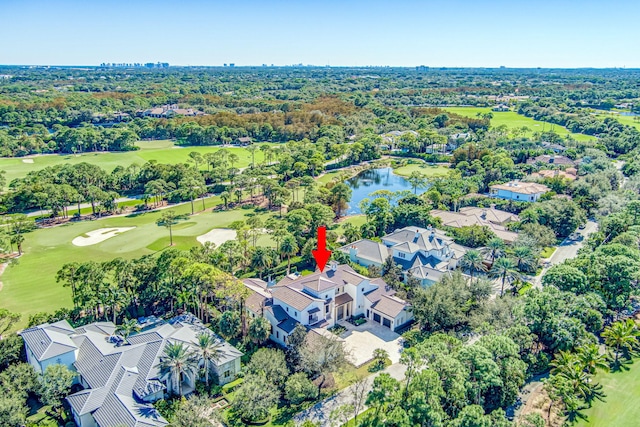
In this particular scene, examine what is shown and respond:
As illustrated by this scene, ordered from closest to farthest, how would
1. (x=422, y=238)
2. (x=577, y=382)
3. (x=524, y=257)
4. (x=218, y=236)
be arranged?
(x=577, y=382) < (x=524, y=257) < (x=422, y=238) < (x=218, y=236)

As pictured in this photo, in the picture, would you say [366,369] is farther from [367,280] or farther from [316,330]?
[367,280]

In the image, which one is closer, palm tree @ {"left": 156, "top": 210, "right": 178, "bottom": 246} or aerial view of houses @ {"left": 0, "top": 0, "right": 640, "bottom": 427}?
aerial view of houses @ {"left": 0, "top": 0, "right": 640, "bottom": 427}

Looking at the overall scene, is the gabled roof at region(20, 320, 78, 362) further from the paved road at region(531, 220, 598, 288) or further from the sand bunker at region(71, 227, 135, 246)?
the paved road at region(531, 220, 598, 288)

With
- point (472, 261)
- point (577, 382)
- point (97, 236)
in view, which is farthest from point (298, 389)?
point (97, 236)

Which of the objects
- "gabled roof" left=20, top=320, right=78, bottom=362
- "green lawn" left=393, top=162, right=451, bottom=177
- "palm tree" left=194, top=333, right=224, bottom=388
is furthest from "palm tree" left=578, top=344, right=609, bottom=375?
"green lawn" left=393, top=162, right=451, bottom=177

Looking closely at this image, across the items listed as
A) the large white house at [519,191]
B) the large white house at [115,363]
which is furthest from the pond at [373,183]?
the large white house at [115,363]

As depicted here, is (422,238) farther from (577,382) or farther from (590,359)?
(577,382)

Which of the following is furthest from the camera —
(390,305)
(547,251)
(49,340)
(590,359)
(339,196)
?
(339,196)
